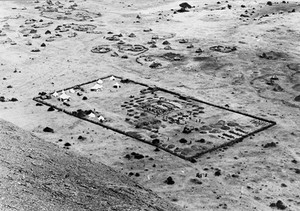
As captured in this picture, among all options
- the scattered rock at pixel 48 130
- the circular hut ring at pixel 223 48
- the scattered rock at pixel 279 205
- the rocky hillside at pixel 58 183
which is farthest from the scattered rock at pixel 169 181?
the circular hut ring at pixel 223 48

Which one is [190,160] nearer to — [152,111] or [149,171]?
[149,171]

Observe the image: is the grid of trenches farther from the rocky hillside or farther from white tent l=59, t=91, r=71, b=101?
the rocky hillside

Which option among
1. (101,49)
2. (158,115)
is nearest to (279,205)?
(158,115)

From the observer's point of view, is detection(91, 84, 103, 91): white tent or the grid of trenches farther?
detection(91, 84, 103, 91): white tent

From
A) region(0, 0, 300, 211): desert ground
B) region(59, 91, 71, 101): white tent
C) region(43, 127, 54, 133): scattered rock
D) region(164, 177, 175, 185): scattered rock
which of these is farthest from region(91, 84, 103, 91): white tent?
region(164, 177, 175, 185): scattered rock

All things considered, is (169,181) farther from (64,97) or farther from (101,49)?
(101,49)
